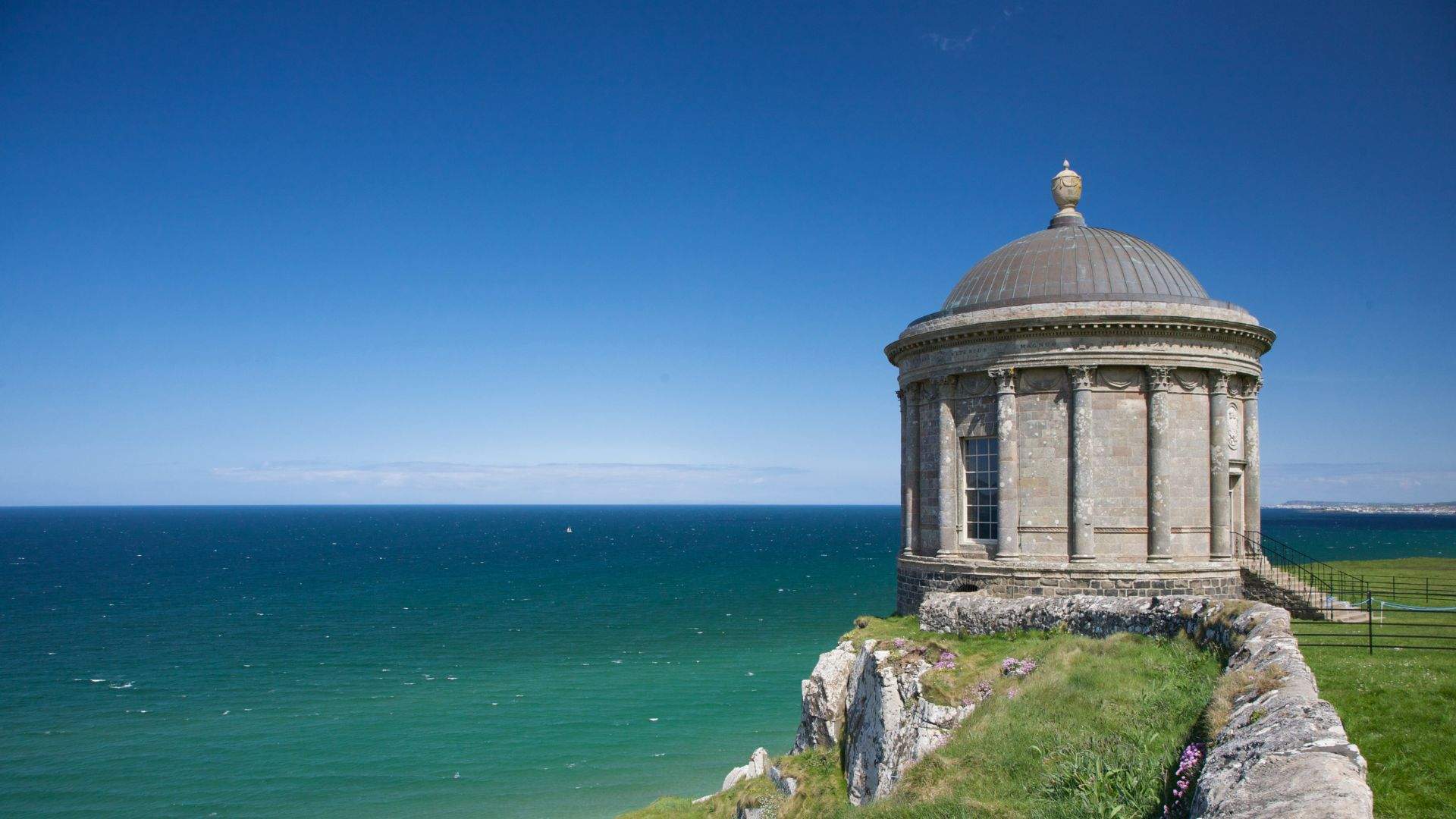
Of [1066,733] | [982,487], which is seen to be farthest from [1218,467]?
[1066,733]

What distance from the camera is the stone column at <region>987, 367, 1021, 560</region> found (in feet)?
71.8

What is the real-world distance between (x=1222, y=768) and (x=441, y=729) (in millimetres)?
34727

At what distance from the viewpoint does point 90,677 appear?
44.8 metres

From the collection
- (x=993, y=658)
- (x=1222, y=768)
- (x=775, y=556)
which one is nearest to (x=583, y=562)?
(x=775, y=556)

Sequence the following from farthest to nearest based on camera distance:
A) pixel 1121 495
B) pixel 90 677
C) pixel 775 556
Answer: pixel 775 556
pixel 90 677
pixel 1121 495

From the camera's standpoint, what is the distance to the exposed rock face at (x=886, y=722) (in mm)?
16047

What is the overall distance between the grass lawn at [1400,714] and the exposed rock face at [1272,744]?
73 centimetres

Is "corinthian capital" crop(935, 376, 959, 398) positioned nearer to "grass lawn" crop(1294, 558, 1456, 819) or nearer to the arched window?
the arched window

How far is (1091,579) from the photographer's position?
830 inches

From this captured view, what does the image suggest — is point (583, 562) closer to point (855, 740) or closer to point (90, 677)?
point (90, 677)

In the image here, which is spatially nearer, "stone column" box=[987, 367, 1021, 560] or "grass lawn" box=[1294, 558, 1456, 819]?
"grass lawn" box=[1294, 558, 1456, 819]

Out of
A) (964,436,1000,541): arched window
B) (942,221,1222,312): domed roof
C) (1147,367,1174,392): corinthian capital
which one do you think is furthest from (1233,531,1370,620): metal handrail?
(942,221,1222,312): domed roof

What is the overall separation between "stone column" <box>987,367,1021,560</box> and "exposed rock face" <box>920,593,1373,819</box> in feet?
23.8

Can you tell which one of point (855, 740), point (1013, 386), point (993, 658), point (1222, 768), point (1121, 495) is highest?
point (1013, 386)
